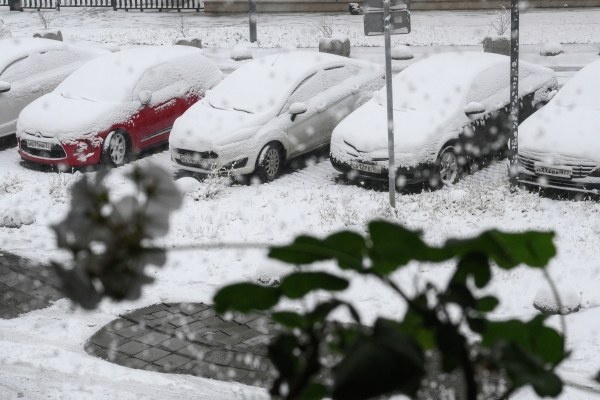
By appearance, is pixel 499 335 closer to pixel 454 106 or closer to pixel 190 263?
pixel 190 263

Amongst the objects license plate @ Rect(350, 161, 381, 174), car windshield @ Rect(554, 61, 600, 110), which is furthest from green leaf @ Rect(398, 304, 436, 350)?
car windshield @ Rect(554, 61, 600, 110)

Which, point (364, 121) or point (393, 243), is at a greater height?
point (393, 243)

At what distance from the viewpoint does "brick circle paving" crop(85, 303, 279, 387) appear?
6281mm

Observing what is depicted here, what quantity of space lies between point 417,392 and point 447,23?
85.4ft

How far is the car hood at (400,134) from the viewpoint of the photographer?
1062cm

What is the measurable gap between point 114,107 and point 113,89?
0.56m

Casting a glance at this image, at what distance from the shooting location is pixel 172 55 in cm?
1337

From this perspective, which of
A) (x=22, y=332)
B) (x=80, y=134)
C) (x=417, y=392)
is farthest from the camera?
(x=80, y=134)

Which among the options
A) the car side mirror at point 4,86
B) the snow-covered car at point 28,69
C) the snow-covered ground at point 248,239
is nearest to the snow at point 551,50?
the snow-covered ground at point 248,239

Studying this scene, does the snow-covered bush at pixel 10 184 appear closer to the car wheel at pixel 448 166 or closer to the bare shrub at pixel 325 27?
the car wheel at pixel 448 166

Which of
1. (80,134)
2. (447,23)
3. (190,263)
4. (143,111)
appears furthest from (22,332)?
(447,23)

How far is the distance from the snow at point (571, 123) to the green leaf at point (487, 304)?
973cm

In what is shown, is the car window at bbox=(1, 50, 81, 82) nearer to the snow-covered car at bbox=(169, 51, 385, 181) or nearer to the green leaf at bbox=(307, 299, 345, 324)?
the snow-covered car at bbox=(169, 51, 385, 181)

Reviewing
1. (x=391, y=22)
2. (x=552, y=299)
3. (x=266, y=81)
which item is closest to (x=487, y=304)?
(x=552, y=299)
